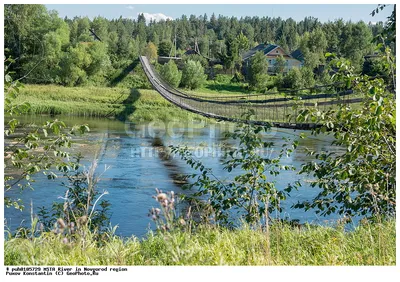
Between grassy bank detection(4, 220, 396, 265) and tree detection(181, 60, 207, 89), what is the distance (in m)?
30.1

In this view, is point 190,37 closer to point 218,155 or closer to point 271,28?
point 271,28

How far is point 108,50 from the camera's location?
37.2 m

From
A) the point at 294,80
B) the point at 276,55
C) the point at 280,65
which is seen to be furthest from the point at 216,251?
the point at 276,55

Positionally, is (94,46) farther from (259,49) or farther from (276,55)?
(276,55)

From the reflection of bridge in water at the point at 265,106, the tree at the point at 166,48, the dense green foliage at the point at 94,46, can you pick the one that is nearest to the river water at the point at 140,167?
the reflection of bridge in water at the point at 265,106

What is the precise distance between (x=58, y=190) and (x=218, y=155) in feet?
15.1

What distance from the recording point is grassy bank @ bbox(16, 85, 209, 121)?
2376 cm

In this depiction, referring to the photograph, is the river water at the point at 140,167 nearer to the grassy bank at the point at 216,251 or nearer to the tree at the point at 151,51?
the grassy bank at the point at 216,251

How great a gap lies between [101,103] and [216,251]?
23.7 metres

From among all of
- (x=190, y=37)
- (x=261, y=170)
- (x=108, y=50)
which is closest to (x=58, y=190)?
(x=261, y=170)

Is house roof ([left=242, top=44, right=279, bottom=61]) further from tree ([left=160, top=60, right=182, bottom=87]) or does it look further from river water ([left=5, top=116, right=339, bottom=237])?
river water ([left=5, top=116, right=339, bottom=237])

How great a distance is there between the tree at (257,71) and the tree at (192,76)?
2.76 meters

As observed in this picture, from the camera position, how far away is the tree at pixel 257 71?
33156mm

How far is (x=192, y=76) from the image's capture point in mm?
33281
